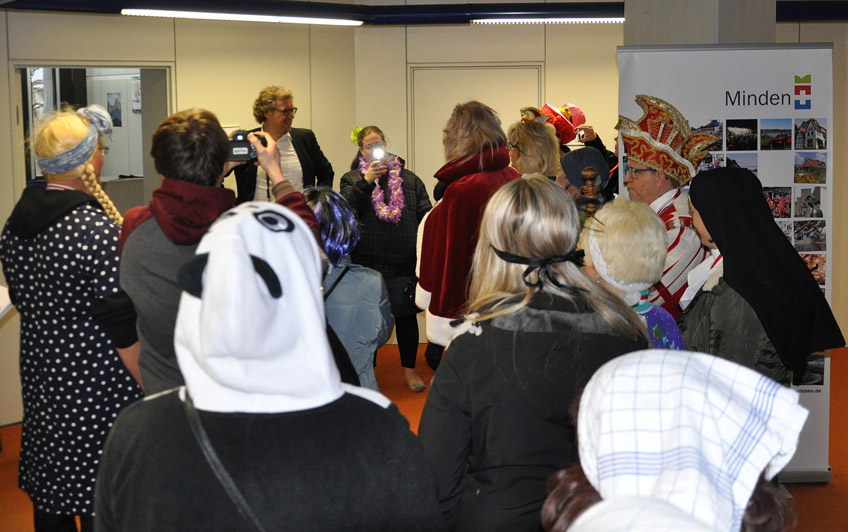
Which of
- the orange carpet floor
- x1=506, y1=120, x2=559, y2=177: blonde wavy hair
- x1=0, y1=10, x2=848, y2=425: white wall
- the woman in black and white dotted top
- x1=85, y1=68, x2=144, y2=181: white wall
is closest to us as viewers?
the woman in black and white dotted top

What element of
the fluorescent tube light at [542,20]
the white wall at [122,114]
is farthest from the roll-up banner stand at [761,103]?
the white wall at [122,114]

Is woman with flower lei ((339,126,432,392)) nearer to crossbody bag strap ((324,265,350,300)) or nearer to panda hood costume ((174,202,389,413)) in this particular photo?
crossbody bag strap ((324,265,350,300))

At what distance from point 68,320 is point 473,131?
226 cm

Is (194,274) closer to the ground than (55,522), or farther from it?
farther from it

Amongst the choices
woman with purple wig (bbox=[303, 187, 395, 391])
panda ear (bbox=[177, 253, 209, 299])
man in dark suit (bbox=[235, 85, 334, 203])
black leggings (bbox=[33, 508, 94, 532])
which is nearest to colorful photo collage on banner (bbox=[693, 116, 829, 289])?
woman with purple wig (bbox=[303, 187, 395, 391])

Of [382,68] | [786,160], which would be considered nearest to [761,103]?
[786,160]

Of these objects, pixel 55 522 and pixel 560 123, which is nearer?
pixel 55 522

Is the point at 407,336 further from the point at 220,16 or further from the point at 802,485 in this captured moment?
the point at 802,485

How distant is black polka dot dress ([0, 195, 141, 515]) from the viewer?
9.27 ft

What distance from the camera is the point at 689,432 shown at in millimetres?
1168

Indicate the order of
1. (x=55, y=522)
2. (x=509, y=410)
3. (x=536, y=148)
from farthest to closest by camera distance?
1. (x=536, y=148)
2. (x=55, y=522)
3. (x=509, y=410)

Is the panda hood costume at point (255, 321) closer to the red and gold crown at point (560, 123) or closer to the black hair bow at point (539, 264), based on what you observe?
the black hair bow at point (539, 264)

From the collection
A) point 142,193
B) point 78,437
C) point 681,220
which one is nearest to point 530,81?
point 142,193

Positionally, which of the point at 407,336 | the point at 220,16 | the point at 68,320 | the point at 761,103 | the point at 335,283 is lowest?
the point at 407,336
